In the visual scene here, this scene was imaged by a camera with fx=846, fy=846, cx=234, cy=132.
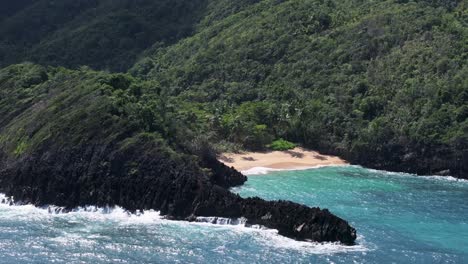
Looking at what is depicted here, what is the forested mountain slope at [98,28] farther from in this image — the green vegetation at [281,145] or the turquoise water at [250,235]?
the turquoise water at [250,235]

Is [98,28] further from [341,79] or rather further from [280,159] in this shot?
[280,159]

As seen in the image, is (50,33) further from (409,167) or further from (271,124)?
(409,167)

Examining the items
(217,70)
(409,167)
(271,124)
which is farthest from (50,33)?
(409,167)

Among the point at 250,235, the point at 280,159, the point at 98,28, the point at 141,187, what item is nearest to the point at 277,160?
the point at 280,159

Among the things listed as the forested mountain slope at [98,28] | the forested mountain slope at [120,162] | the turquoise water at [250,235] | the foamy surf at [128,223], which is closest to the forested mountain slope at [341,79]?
the forested mountain slope at [98,28]

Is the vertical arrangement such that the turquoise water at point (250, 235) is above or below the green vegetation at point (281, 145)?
below

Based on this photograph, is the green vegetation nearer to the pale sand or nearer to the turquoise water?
the pale sand
